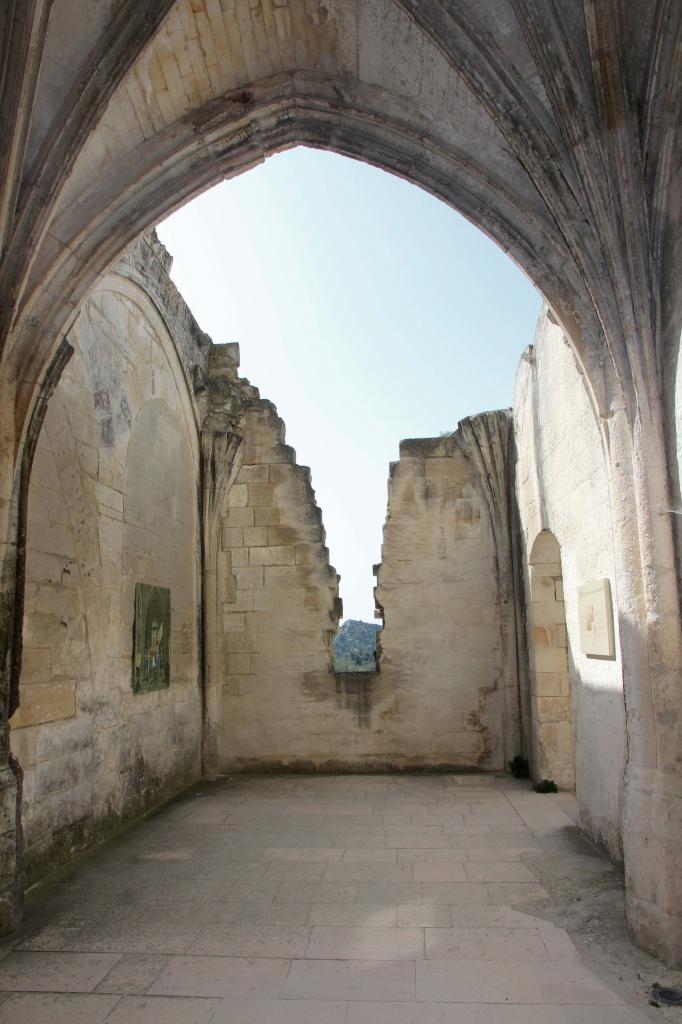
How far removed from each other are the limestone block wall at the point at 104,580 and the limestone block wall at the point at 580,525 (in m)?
3.48

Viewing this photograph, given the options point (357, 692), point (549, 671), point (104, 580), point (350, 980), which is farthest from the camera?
point (357, 692)

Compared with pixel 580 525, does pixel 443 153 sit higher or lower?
higher

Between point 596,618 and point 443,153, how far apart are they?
3.07 m

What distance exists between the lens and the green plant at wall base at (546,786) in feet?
22.7

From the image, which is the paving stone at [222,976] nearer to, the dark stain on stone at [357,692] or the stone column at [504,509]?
the dark stain on stone at [357,692]

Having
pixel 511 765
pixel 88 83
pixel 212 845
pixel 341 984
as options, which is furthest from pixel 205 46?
pixel 511 765

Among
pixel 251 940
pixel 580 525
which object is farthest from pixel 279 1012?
pixel 580 525

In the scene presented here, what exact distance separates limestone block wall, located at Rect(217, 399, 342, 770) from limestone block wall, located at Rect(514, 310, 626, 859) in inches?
102

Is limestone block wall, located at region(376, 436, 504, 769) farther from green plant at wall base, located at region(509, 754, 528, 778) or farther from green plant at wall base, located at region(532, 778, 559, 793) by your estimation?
green plant at wall base, located at region(532, 778, 559, 793)

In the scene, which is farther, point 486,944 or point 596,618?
point 596,618

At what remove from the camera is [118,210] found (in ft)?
14.5

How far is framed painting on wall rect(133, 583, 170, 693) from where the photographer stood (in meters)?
6.34

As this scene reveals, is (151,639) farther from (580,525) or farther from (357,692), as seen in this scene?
(580,525)

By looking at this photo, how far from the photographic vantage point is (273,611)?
27.9ft
